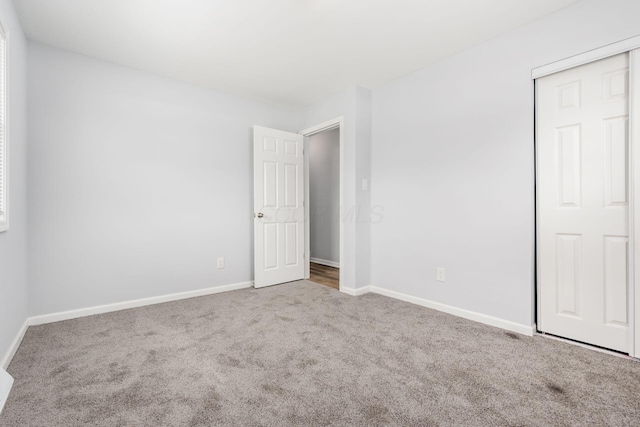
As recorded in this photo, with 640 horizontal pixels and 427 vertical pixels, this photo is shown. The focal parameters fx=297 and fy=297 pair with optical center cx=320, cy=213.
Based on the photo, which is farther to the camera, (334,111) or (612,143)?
(334,111)

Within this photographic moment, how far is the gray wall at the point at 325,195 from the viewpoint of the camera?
5.37 meters

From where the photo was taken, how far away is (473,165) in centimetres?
266

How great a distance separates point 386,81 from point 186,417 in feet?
11.4

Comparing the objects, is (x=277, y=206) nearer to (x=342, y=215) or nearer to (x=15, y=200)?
(x=342, y=215)

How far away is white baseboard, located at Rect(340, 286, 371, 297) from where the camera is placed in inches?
135

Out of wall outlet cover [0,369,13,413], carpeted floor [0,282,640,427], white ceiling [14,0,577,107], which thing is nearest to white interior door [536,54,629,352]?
carpeted floor [0,282,640,427]

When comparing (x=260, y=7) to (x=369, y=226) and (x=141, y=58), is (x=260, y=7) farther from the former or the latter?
(x=369, y=226)

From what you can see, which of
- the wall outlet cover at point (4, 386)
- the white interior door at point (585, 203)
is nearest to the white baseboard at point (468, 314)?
the white interior door at point (585, 203)

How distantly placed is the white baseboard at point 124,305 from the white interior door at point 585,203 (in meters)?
3.20

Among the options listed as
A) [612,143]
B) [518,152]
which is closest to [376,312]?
[518,152]

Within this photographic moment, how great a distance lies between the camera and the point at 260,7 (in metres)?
2.16

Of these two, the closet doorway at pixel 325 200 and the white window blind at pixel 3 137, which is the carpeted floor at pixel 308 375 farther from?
the closet doorway at pixel 325 200

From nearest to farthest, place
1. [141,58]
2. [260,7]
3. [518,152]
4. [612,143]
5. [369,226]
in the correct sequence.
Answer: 1. [612,143]
2. [260,7]
3. [518,152]
4. [141,58]
5. [369,226]

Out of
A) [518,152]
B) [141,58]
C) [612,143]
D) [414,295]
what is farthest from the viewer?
[414,295]
